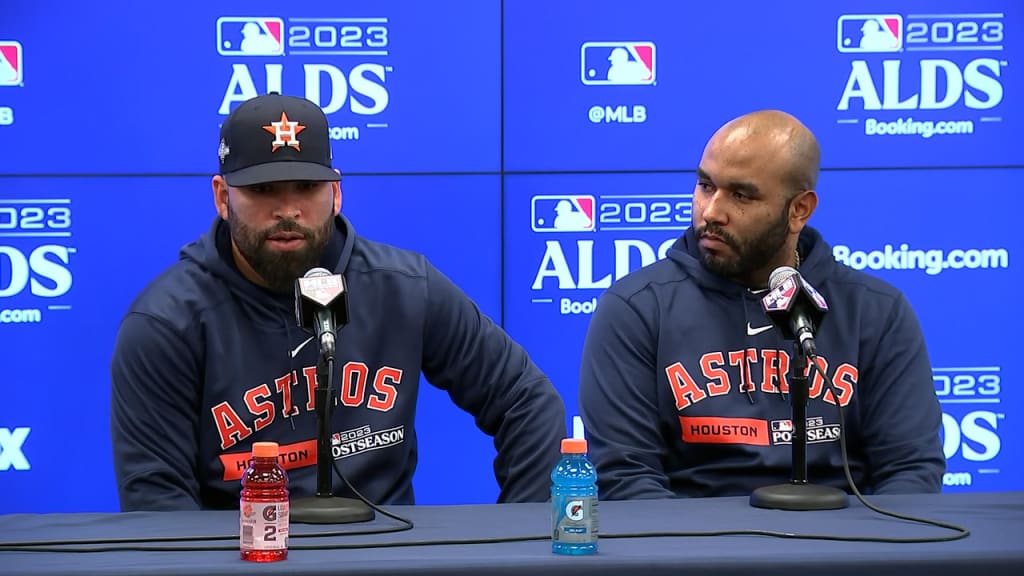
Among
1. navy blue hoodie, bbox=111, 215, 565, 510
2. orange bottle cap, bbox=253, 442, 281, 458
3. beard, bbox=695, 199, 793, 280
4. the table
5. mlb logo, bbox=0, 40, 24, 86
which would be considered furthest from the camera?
mlb logo, bbox=0, 40, 24, 86

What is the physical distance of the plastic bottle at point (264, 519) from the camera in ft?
5.10

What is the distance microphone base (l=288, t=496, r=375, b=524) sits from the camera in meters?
1.87

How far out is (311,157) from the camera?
97.5 inches

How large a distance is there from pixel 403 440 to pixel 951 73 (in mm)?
1921

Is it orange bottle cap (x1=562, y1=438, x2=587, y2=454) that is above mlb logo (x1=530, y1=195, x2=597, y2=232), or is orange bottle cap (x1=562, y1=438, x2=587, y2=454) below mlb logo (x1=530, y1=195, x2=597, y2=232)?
below

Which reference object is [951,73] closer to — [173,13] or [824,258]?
[824,258]

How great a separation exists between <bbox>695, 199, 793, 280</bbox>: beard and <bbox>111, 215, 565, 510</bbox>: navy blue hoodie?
1.51ft

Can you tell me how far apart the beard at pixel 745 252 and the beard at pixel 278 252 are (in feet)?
2.73

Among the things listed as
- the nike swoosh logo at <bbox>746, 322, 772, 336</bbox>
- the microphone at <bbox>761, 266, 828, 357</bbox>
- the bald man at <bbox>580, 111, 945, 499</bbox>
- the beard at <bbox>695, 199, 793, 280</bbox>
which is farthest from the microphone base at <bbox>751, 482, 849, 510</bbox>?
the beard at <bbox>695, 199, 793, 280</bbox>

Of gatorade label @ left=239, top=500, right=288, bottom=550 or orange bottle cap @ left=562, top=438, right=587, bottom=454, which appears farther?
orange bottle cap @ left=562, top=438, right=587, bottom=454

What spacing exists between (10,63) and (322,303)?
193 centimetres

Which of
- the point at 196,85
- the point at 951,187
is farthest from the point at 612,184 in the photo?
the point at 196,85

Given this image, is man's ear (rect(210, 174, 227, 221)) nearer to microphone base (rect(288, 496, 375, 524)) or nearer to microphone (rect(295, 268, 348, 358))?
microphone (rect(295, 268, 348, 358))

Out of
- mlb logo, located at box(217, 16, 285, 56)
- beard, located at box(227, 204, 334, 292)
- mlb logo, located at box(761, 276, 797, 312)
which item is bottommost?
mlb logo, located at box(761, 276, 797, 312)
